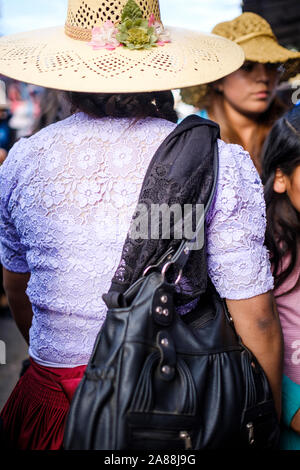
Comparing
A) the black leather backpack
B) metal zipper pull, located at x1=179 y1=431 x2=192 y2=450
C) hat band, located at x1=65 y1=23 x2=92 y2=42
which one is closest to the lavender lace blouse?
the black leather backpack

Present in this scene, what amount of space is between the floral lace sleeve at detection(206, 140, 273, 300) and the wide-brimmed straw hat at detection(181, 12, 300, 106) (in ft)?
6.20

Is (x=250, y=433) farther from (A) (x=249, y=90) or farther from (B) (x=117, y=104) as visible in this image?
(A) (x=249, y=90)

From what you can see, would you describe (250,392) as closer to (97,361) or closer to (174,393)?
(174,393)

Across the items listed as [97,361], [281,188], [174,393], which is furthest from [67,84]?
[281,188]

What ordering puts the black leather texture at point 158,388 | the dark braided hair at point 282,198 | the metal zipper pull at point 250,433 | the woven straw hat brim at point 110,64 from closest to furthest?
1. the black leather texture at point 158,388
2. the metal zipper pull at point 250,433
3. the woven straw hat brim at point 110,64
4. the dark braided hair at point 282,198

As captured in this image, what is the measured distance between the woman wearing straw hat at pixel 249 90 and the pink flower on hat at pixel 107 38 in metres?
1.59

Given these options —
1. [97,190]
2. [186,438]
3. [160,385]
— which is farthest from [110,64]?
[186,438]

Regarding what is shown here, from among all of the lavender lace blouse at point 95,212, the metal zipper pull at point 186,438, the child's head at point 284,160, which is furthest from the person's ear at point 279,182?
the metal zipper pull at point 186,438

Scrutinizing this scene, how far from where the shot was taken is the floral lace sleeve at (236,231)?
1210 mm

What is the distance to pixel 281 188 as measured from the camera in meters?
1.92

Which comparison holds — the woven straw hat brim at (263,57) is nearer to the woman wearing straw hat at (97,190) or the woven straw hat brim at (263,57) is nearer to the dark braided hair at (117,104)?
the woman wearing straw hat at (97,190)

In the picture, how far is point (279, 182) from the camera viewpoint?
6.32ft

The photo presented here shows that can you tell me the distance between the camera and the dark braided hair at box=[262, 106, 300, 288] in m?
1.84

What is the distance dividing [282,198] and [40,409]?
1.15 metres
